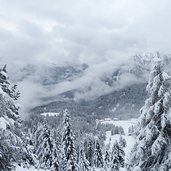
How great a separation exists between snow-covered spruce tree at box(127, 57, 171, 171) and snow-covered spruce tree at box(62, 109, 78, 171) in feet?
110

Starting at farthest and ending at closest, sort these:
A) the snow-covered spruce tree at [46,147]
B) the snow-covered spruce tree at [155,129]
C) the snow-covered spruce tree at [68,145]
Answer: the snow-covered spruce tree at [46,147] → the snow-covered spruce tree at [68,145] → the snow-covered spruce tree at [155,129]

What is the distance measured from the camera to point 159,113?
17.7 metres

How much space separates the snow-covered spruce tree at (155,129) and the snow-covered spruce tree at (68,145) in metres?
33.4

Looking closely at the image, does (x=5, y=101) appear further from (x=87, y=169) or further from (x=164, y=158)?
(x=87, y=169)

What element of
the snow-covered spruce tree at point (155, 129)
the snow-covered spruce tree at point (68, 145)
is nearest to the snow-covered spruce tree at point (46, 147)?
the snow-covered spruce tree at point (68, 145)

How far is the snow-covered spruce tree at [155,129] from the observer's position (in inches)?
674

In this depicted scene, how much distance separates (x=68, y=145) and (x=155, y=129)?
37485mm

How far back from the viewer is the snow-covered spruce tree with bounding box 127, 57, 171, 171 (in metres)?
17.1

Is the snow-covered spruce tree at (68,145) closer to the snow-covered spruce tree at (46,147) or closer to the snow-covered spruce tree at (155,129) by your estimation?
the snow-covered spruce tree at (46,147)

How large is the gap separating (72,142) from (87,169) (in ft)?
89.7

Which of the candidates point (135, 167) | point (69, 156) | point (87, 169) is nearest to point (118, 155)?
point (87, 169)

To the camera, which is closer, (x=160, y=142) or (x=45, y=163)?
(x=160, y=142)

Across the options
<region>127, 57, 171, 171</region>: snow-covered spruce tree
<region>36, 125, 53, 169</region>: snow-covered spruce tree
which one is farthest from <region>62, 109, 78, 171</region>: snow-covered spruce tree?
<region>127, 57, 171, 171</region>: snow-covered spruce tree

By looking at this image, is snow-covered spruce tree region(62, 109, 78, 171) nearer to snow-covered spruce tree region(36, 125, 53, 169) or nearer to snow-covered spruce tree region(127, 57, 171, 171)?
snow-covered spruce tree region(36, 125, 53, 169)
